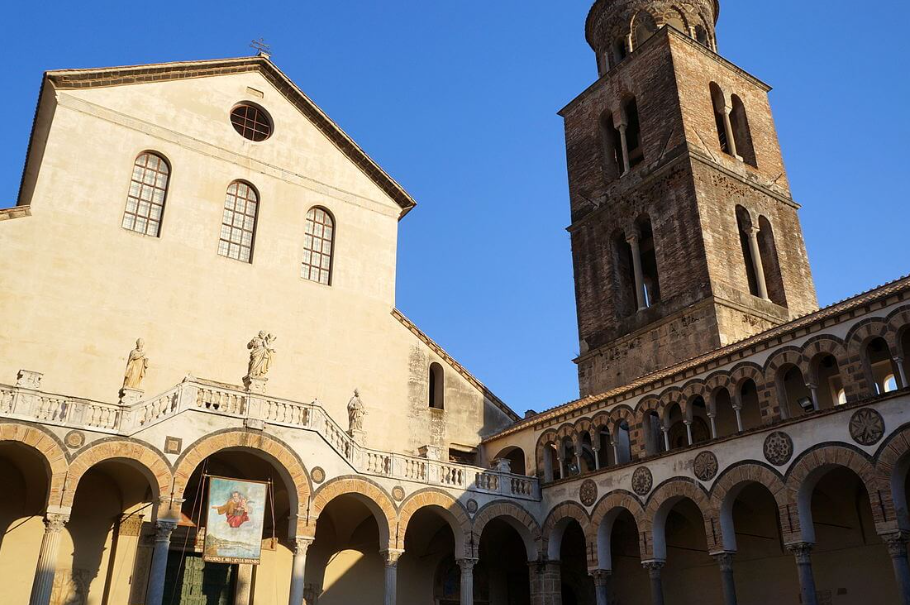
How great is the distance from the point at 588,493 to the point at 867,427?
25.5 feet

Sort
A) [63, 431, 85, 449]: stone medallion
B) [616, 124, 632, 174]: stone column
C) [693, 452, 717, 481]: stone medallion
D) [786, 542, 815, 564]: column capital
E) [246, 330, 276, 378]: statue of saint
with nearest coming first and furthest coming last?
[63, 431, 85, 449]: stone medallion
[786, 542, 815, 564]: column capital
[693, 452, 717, 481]: stone medallion
[246, 330, 276, 378]: statue of saint
[616, 124, 632, 174]: stone column

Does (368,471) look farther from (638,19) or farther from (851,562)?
(638,19)

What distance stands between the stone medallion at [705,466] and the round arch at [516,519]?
5394mm

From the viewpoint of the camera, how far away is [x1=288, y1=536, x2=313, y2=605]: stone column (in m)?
17.8

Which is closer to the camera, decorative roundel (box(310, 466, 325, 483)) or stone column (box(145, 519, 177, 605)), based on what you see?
stone column (box(145, 519, 177, 605))

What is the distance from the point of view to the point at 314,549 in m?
22.0

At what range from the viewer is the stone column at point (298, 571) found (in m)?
17.8

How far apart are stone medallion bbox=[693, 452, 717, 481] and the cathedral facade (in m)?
0.05

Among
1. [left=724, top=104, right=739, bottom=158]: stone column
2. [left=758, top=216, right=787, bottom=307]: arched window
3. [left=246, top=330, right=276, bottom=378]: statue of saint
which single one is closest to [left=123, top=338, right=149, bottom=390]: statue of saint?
[left=246, top=330, right=276, bottom=378]: statue of saint

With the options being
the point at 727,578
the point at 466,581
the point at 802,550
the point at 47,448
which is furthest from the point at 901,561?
the point at 47,448

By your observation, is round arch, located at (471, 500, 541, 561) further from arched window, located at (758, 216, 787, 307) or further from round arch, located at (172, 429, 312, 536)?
arched window, located at (758, 216, 787, 307)

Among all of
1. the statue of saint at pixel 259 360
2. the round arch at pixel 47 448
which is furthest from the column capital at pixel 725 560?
the round arch at pixel 47 448

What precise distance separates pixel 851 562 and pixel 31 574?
18.6 meters

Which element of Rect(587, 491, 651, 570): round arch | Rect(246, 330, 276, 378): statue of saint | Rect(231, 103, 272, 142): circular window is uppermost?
Rect(231, 103, 272, 142): circular window
